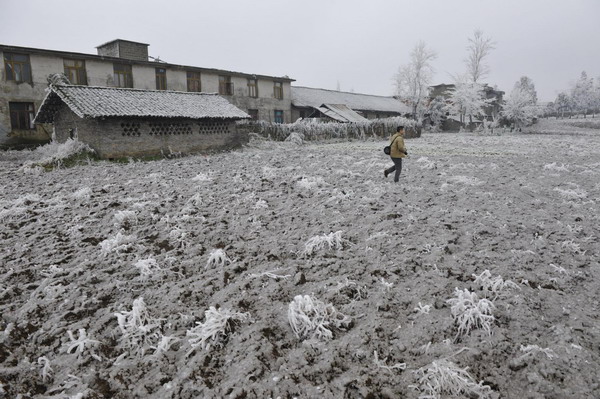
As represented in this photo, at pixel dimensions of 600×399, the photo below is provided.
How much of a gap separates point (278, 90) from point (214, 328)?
3346cm

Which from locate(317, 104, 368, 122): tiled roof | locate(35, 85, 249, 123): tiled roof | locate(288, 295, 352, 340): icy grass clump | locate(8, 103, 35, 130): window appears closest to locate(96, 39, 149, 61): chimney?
locate(8, 103, 35, 130): window

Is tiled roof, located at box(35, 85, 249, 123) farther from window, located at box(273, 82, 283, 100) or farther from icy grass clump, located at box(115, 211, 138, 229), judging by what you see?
window, located at box(273, 82, 283, 100)

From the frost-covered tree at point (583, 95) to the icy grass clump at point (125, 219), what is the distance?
9770cm

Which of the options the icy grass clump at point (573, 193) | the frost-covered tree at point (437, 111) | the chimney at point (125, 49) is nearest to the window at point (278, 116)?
the chimney at point (125, 49)

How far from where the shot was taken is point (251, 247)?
5.38 m

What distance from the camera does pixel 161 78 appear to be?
2703 centimetres

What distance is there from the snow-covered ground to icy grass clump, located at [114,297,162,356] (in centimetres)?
2

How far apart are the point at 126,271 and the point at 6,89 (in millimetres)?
22548

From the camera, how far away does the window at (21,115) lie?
818 inches

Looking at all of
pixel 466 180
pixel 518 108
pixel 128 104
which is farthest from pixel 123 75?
pixel 518 108

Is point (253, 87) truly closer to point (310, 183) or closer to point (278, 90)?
point (278, 90)

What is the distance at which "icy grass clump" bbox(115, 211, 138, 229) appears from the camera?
6.43m

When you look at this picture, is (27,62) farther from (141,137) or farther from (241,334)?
(241,334)

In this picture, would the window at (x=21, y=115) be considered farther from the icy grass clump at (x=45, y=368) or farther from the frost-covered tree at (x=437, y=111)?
the frost-covered tree at (x=437, y=111)
